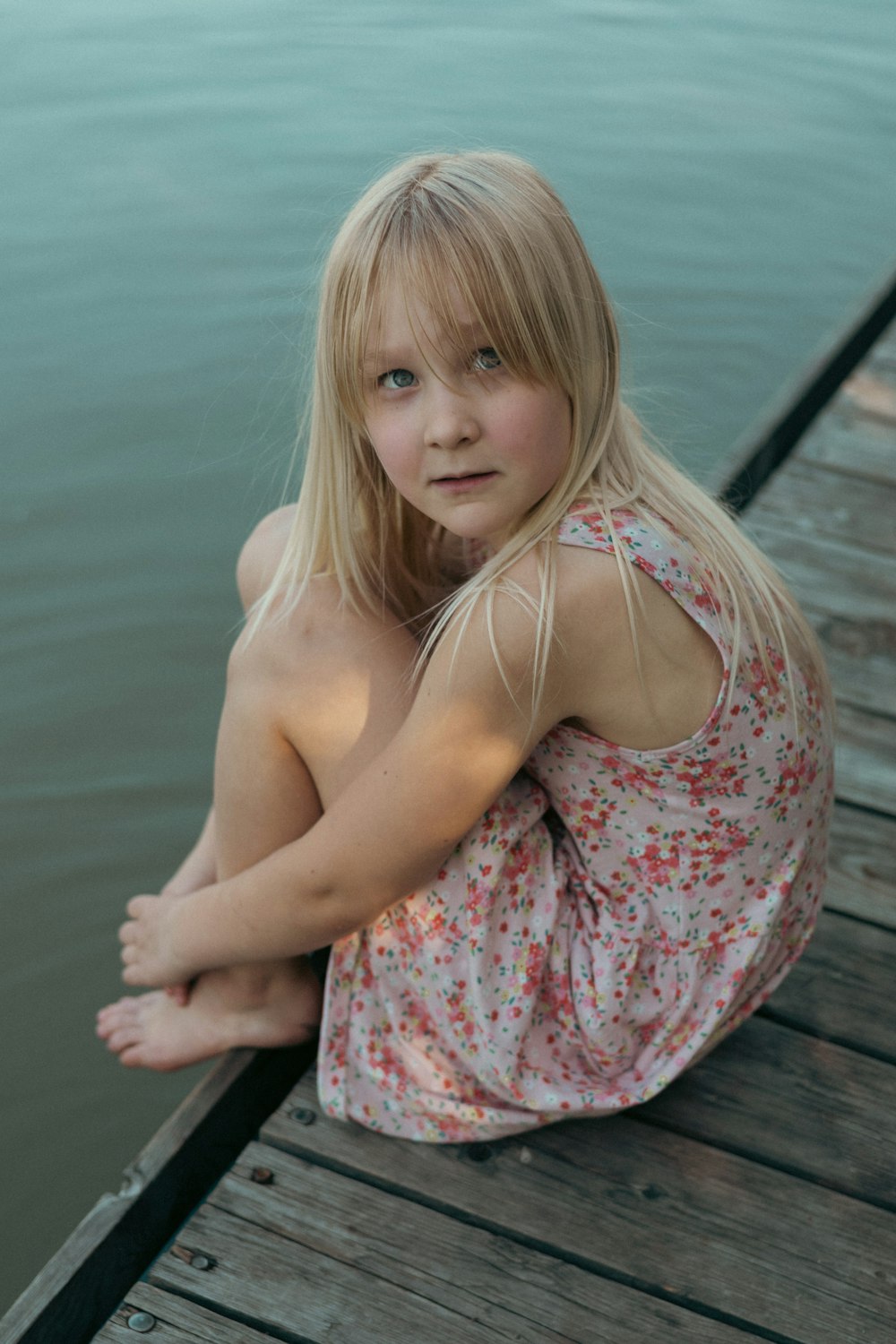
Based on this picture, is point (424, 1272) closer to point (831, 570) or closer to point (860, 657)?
point (860, 657)

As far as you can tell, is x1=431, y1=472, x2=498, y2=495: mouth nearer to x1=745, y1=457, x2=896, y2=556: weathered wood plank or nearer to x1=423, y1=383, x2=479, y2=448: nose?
x1=423, y1=383, x2=479, y2=448: nose

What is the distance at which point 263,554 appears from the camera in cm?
176

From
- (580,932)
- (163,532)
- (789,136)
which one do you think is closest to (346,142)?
(789,136)

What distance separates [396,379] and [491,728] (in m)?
0.34

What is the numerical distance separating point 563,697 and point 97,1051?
4.15ft

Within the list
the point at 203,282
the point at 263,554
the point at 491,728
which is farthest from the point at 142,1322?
the point at 203,282

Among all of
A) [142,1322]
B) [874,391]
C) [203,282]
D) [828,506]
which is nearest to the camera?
[142,1322]

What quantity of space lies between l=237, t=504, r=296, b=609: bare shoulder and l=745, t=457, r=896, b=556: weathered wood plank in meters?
1.20

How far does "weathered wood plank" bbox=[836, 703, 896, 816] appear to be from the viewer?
6.88 ft

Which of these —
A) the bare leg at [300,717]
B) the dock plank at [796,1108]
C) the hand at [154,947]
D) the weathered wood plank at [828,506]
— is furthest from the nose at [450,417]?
the weathered wood plank at [828,506]

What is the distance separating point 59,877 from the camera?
8.44 ft

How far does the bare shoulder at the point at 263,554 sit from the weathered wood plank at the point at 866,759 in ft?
2.93

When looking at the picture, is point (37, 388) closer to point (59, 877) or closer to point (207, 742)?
point (207, 742)

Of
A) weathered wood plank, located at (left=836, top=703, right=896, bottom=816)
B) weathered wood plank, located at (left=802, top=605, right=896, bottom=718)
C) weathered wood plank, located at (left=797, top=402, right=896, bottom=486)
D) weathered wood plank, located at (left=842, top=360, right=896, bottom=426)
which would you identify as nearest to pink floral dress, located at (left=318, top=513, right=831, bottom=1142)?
weathered wood plank, located at (left=836, top=703, right=896, bottom=816)
